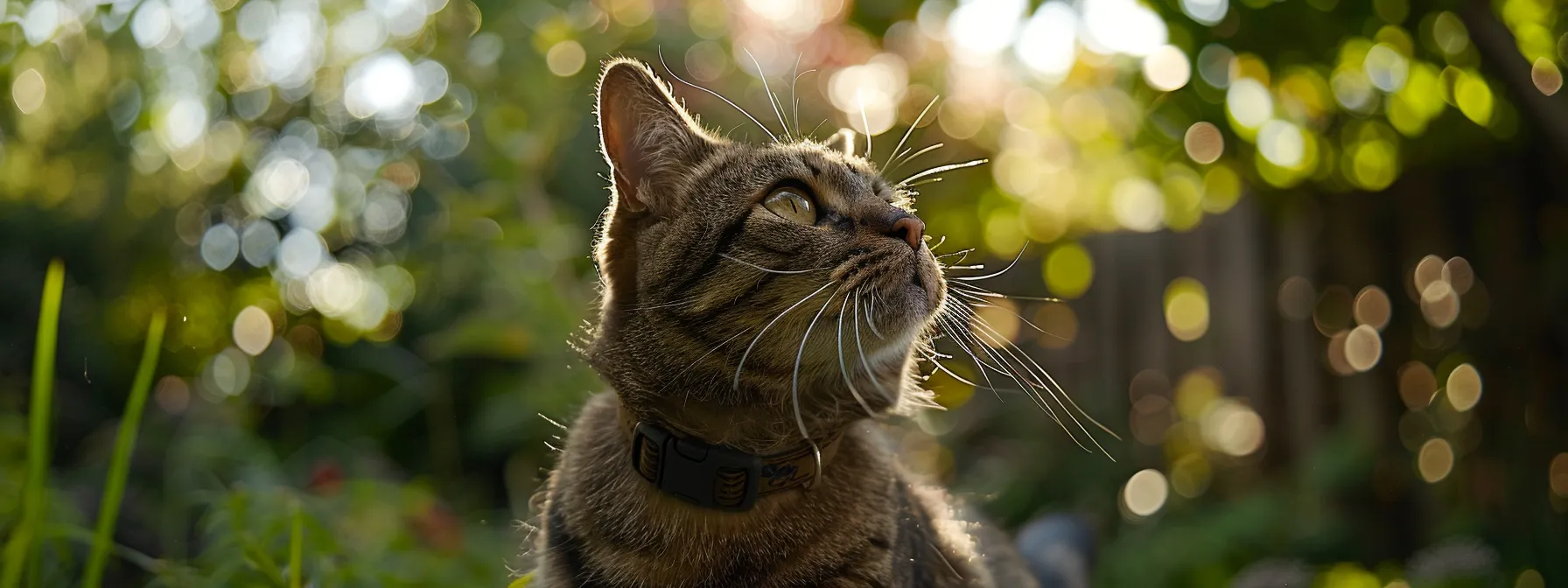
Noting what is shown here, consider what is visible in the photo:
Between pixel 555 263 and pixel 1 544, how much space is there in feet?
4.72

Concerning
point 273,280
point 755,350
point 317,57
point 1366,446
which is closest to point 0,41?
point 317,57

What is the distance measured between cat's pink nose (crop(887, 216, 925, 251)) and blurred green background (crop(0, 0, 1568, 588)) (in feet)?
3.70

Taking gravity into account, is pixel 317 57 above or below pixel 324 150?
above

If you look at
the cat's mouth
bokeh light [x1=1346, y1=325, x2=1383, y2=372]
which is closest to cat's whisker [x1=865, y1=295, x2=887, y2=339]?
the cat's mouth

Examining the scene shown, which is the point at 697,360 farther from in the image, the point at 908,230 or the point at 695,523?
the point at 908,230

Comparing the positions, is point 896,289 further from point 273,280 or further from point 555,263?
point 273,280

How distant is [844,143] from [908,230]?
601mm

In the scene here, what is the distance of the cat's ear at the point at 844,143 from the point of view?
177 cm

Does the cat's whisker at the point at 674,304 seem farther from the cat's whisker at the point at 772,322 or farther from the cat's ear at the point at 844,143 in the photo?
the cat's ear at the point at 844,143

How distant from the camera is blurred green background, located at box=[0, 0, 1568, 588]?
8.80 feet

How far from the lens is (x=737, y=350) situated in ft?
4.40

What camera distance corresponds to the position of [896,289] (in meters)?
1.31

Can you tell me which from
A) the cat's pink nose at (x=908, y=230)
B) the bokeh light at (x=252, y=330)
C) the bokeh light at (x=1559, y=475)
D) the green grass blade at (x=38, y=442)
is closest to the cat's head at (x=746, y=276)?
the cat's pink nose at (x=908, y=230)

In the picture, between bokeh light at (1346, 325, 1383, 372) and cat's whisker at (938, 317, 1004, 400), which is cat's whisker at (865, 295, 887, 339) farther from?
bokeh light at (1346, 325, 1383, 372)
